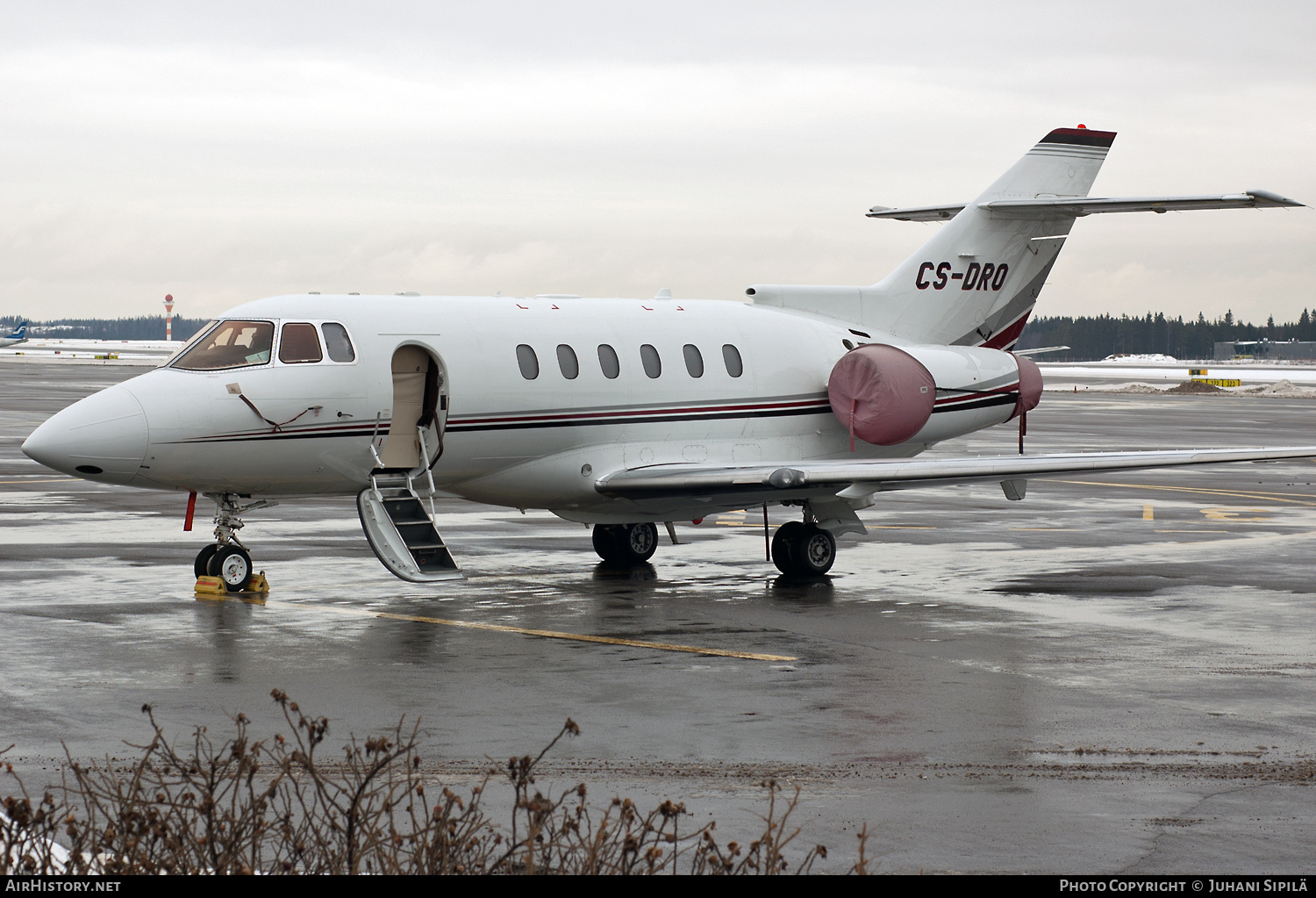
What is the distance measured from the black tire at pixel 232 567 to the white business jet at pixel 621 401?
0.03 metres

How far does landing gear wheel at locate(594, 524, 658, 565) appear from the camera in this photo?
62.8ft

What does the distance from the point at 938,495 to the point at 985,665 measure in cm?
1707

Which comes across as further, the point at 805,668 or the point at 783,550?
the point at 783,550

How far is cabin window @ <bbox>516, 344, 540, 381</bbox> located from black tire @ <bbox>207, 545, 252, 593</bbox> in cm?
364

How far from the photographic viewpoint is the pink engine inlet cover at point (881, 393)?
64.3 ft

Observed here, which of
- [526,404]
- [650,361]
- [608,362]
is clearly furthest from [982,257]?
[526,404]

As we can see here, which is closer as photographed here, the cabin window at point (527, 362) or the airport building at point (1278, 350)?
the cabin window at point (527, 362)

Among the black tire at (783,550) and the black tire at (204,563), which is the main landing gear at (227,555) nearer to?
the black tire at (204,563)

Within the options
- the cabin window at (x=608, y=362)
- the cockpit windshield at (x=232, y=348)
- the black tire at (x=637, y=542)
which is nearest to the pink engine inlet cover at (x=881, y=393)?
the black tire at (x=637, y=542)

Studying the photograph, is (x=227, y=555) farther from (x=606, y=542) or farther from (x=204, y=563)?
(x=606, y=542)

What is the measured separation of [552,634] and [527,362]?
438cm

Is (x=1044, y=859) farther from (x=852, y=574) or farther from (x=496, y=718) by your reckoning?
(x=852, y=574)

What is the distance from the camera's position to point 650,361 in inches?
732

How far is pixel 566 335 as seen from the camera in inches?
711
